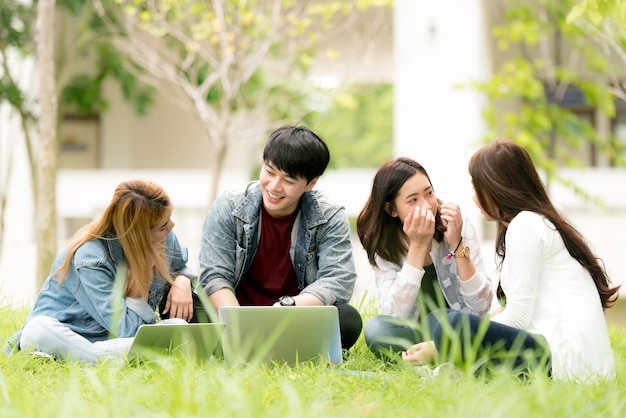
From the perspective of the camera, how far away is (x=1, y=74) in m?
10.5

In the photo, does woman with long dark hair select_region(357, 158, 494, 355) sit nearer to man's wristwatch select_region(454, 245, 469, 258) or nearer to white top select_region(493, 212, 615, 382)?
man's wristwatch select_region(454, 245, 469, 258)

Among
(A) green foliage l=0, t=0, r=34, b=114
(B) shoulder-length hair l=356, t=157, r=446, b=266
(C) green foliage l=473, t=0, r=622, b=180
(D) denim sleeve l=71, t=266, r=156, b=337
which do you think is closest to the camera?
(D) denim sleeve l=71, t=266, r=156, b=337

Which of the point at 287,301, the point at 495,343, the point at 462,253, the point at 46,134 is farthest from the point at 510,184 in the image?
the point at 46,134

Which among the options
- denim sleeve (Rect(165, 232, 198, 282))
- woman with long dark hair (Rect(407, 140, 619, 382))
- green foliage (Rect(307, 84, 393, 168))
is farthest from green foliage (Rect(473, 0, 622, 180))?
green foliage (Rect(307, 84, 393, 168))

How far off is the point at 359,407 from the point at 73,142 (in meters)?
11.5

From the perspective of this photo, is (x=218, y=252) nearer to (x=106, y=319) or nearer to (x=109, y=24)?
(x=106, y=319)

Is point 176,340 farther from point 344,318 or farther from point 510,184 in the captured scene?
point 510,184

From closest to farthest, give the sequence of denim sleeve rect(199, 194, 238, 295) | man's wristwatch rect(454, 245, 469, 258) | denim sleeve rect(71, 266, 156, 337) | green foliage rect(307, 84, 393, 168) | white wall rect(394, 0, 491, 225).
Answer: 1. denim sleeve rect(71, 266, 156, 337)
2. man's wristwatch rect(454, 245, 469, 258)
3. denim sleeve rect(199, 194, 238, 295)
4. white wall rect(394, 0, 491, 225)
5. green foliage rect(307, 84, 393, 168)

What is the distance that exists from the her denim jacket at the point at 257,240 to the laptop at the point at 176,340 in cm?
68

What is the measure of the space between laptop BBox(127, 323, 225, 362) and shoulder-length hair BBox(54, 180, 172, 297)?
0.42 metres

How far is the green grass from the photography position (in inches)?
96.7

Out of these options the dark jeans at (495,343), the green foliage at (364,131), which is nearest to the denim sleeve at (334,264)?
the dark jeans at (495,343)

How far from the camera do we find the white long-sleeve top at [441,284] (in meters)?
3.86

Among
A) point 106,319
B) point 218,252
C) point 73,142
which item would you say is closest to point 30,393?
point 106,319
